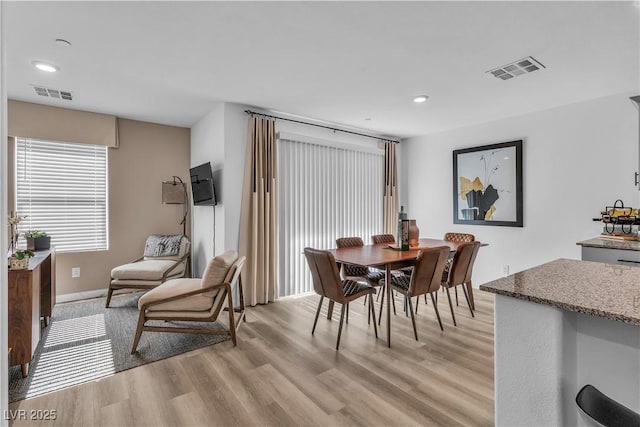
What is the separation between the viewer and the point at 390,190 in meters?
5.51

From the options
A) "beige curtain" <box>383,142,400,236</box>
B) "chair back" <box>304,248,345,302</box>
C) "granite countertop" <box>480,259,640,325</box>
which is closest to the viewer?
"granite countertop" <box>480,259,640,325</box>

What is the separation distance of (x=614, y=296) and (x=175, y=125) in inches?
202

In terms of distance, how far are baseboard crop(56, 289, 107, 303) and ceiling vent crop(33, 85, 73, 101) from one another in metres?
2.41

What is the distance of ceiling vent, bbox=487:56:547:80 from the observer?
8.87 feet

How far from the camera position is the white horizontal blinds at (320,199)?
14.4 feet

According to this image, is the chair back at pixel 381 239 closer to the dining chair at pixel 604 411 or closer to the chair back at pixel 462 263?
the chair back at pixel 462 263

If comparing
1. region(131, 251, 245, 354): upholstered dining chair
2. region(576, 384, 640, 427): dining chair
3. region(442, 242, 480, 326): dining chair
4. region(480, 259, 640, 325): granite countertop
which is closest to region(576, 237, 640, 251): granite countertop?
region(442, 242, 480, 326): dining chair

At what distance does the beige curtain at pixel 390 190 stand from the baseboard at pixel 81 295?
14.0ft

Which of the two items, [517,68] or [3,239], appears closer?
[3,239]

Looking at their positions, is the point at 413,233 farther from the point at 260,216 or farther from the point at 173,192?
the point at 173,192

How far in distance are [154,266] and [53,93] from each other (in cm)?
216

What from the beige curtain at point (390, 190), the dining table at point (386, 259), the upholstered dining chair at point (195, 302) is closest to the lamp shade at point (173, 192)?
the upholstered dining chair at point (195, 302)

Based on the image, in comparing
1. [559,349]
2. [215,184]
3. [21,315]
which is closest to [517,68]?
[559,349]

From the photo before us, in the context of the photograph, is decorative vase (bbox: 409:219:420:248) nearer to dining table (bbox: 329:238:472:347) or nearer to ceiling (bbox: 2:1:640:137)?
dining table (bbox: 329:238:472:347)
